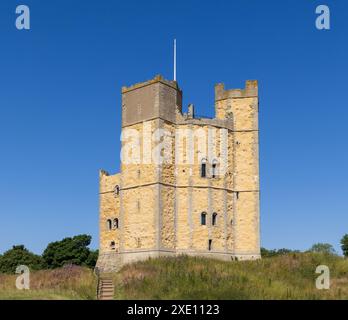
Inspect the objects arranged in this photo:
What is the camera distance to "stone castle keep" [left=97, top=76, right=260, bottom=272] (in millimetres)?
44281

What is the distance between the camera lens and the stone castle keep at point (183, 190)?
4428 cm

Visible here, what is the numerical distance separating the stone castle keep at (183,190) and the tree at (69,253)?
16.7m

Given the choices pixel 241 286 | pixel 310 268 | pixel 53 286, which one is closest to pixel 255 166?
pixel 310 268

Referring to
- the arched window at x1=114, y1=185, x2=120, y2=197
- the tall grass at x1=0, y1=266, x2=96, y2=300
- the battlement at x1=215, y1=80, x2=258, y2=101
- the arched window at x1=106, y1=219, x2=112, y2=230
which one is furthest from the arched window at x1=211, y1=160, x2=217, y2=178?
the tall grass at x1=0, y1=266, x2=96, y2=300

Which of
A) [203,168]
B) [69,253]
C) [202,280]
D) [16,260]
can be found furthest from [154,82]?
[16,260]

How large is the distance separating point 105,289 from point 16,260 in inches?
1493

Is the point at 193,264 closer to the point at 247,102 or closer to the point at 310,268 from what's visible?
the point at 310,268

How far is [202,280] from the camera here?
34156mm

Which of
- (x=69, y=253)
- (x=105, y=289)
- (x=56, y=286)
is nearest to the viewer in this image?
(x=56, y=286)

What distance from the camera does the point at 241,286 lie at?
33.2 m

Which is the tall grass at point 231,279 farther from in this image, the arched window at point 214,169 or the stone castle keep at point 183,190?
the arched window at point 214,169

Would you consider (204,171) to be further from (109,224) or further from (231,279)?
(231,279)

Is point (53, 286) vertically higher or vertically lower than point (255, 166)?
lower
